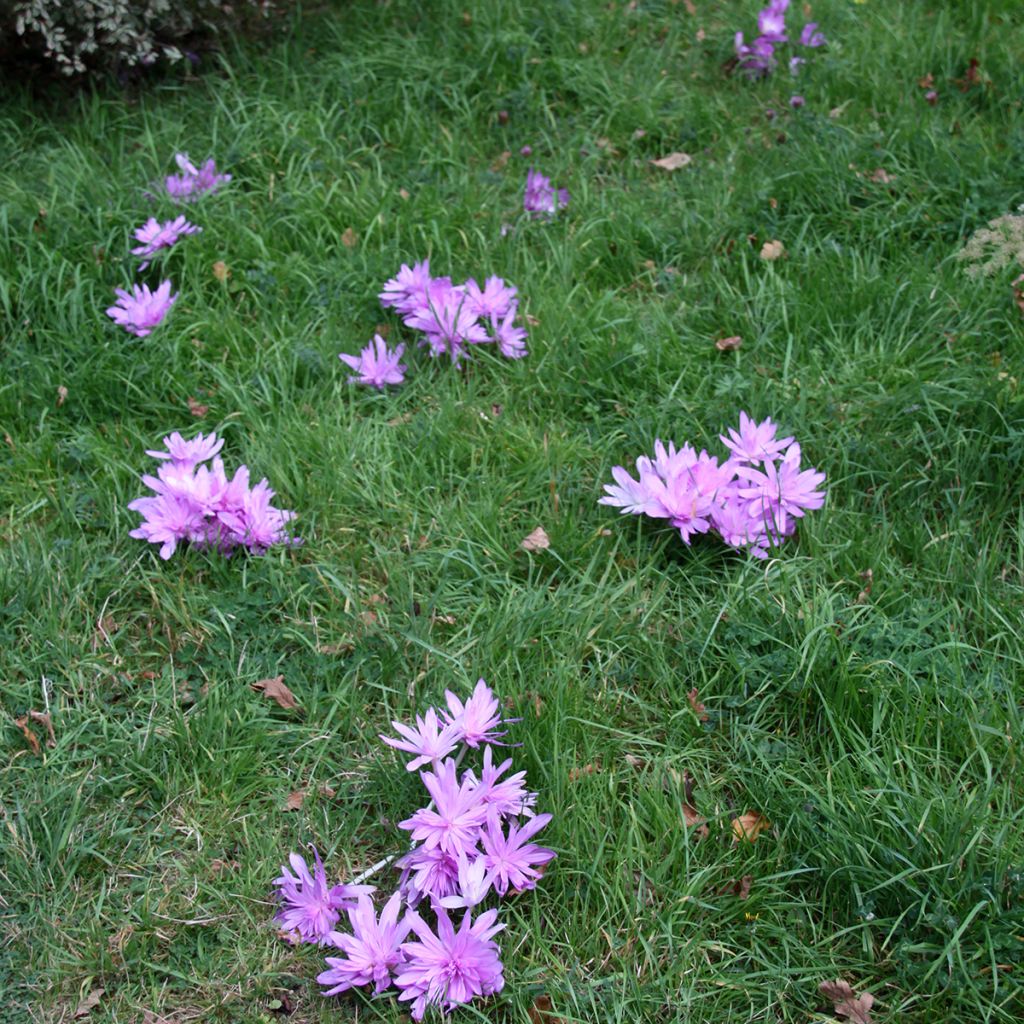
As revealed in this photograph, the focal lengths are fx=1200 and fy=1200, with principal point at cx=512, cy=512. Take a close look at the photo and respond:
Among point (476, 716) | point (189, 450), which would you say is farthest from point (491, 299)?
point (476, 716)

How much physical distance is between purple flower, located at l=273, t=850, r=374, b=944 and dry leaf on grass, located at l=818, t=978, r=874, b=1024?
82cm

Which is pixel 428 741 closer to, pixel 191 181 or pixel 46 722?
pixel 46 722

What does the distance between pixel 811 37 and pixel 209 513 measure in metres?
2.98

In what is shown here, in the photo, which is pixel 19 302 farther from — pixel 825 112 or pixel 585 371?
pixel 825 112

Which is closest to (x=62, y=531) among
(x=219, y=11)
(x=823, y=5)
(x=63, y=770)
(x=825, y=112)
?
(x=63, y=770)

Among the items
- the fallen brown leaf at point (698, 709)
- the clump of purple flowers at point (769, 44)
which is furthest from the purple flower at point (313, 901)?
the clump of purple flowers at point (769, 44)

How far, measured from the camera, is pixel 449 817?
2.18 metres

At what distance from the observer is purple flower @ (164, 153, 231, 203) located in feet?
12.5

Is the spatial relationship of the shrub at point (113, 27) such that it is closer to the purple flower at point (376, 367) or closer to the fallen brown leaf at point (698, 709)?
the purple flower at point (376, 367)

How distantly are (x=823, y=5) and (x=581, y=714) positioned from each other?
3.37m

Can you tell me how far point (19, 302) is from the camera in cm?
351

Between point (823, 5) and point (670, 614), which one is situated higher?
point (823, 5)

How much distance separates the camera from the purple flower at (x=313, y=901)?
2.14 meters

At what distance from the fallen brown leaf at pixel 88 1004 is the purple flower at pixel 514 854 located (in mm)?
717
